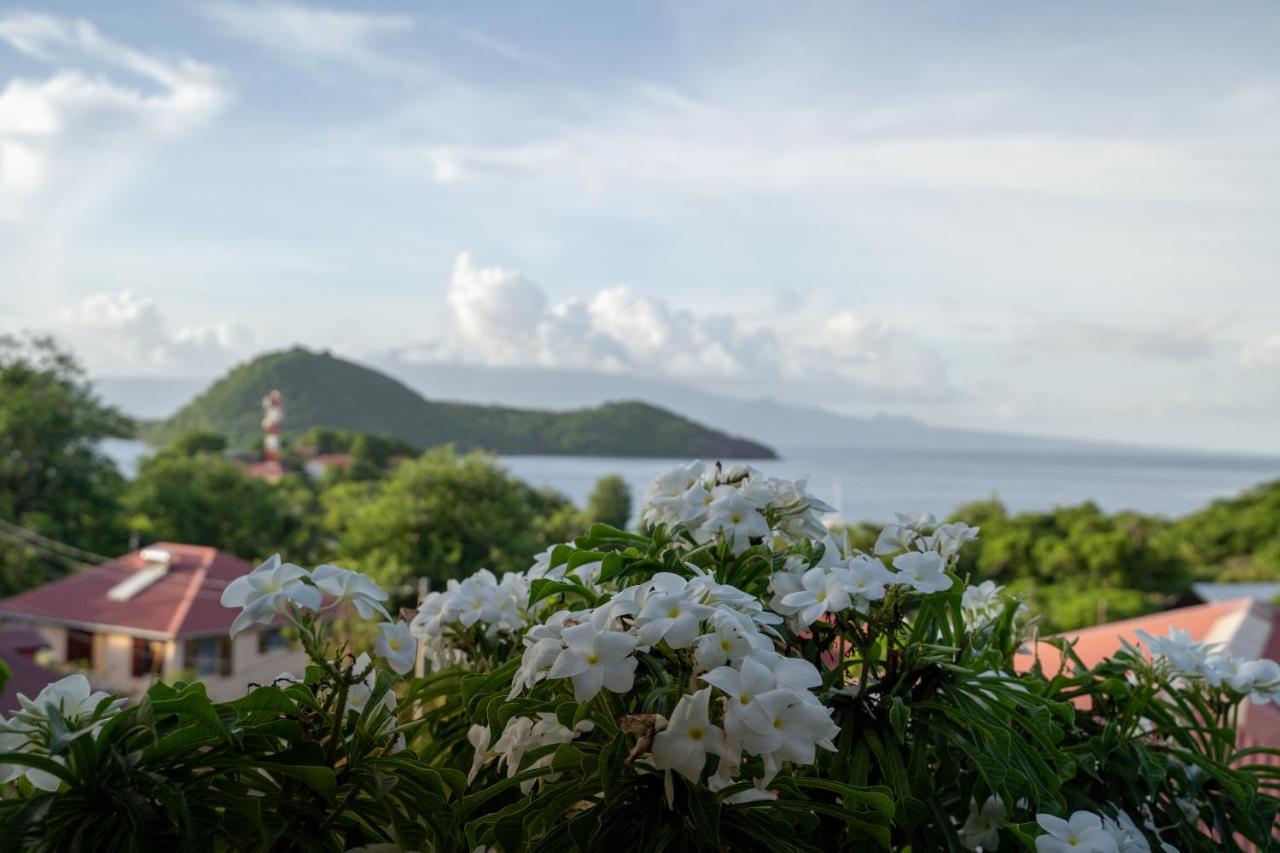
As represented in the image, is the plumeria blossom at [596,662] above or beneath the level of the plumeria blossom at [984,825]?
above

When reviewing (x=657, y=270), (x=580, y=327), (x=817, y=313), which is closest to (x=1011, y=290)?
(x=817, y=313)

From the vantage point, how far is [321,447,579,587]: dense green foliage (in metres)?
18.8

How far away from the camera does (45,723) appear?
0.66 meters

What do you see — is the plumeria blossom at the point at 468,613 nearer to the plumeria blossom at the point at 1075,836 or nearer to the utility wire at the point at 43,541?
the plumeria blossom at the point at 1075,836

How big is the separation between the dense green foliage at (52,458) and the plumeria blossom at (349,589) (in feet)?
80.2

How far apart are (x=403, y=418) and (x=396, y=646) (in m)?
50.7

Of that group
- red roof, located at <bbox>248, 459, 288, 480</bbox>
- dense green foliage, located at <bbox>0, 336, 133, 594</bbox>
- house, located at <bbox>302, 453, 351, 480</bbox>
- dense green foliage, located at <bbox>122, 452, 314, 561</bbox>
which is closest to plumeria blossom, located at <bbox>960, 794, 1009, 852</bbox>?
dense green foliage, located at <bbox>0, 336, 133, 594</bbox>

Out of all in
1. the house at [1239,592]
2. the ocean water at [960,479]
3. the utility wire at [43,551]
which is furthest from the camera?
the ocean water at [960,479]

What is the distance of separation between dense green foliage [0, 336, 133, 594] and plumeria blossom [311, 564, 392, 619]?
24456 millimetres

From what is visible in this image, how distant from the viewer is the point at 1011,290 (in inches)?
2387

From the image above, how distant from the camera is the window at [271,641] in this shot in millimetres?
17672

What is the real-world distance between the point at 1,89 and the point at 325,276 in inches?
1010

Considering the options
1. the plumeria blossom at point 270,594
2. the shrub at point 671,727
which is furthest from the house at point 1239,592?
the plumeria blossom at point 270,594

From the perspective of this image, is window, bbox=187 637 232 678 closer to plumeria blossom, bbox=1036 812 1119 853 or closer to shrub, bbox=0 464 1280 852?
shrub, bbox=0 464 1280 852
